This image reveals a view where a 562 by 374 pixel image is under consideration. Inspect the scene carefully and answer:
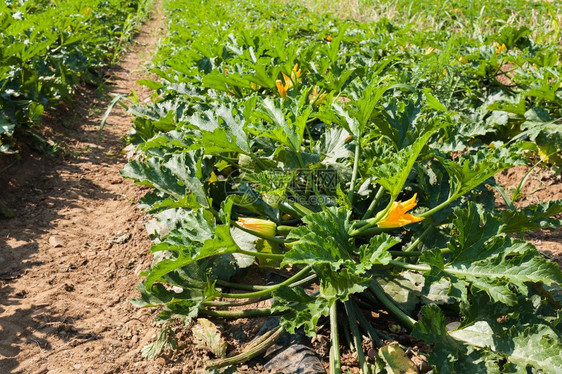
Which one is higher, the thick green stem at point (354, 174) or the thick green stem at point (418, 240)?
the thick green stem at point (354, 174)

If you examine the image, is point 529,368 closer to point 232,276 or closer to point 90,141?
point 232,276

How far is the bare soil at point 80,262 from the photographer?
2346 millimetres

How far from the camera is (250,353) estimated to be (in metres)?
2.15

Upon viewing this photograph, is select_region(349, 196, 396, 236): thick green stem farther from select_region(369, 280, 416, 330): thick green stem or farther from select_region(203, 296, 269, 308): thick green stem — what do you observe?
select_region(203, 296, 269, 308): thick green stem

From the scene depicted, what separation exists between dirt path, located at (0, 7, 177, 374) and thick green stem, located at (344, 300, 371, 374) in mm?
877

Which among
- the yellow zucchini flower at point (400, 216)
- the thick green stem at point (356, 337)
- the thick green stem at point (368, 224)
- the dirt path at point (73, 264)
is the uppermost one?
the yellow zucchini flower at point (400, 216)

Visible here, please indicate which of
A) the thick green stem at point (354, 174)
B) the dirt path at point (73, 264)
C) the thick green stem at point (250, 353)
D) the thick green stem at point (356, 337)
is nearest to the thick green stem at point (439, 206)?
the thick green stem at point (354, 174)

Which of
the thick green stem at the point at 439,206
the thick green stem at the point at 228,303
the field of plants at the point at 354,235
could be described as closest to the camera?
the field of plants at the point at 354,235

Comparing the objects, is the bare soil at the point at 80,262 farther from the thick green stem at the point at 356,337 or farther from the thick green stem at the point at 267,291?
the thick green stem at the point at 267,291

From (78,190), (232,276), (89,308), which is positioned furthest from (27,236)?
(232,276)

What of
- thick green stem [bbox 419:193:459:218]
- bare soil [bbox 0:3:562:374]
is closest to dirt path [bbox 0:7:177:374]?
bare soil [bbox 0:3:562:374]

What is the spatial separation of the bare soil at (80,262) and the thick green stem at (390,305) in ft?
0.92

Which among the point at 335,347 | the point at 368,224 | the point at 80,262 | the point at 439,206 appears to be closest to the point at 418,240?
the point at 439,206

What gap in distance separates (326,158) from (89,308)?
5.05 ft
